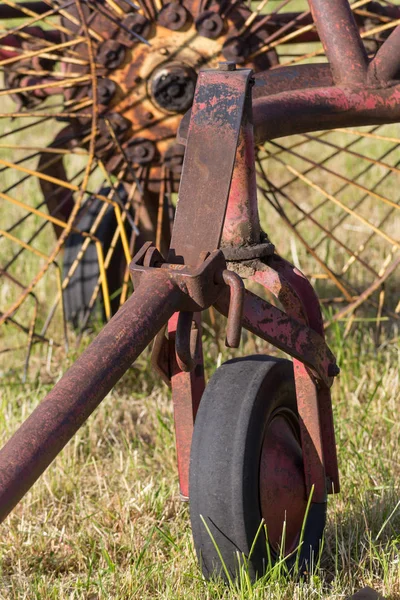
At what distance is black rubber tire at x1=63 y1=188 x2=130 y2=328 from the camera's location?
2.58 meters

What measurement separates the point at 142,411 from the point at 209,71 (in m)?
1.09

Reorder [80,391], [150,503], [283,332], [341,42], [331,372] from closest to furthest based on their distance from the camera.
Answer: [80,391] → [283,332] → [331,372] → [341,42] → [150,503]

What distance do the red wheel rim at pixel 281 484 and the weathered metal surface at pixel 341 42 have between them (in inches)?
22.6

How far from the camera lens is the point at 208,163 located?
50.3 inches

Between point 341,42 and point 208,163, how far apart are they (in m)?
0.43

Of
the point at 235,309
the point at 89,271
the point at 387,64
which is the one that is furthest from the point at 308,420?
the point at 89,271

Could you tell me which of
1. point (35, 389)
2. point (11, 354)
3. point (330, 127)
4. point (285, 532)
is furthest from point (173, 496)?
point (11, 354)

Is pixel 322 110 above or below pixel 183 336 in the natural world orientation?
above

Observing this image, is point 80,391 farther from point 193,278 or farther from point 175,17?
point 175,17

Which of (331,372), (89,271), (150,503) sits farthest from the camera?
(89,271)

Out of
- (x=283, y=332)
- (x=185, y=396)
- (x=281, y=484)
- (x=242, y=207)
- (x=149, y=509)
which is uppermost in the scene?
(x=242, y=207)

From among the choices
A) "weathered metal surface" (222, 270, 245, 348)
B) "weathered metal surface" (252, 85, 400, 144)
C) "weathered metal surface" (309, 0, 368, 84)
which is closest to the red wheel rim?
"weathered metal surface" (222, 270, 245, 348)

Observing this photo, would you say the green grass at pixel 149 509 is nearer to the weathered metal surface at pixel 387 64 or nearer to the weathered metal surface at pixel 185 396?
the weathered metal surface at pixel 185 396

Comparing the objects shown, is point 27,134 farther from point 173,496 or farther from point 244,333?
point 173,496
